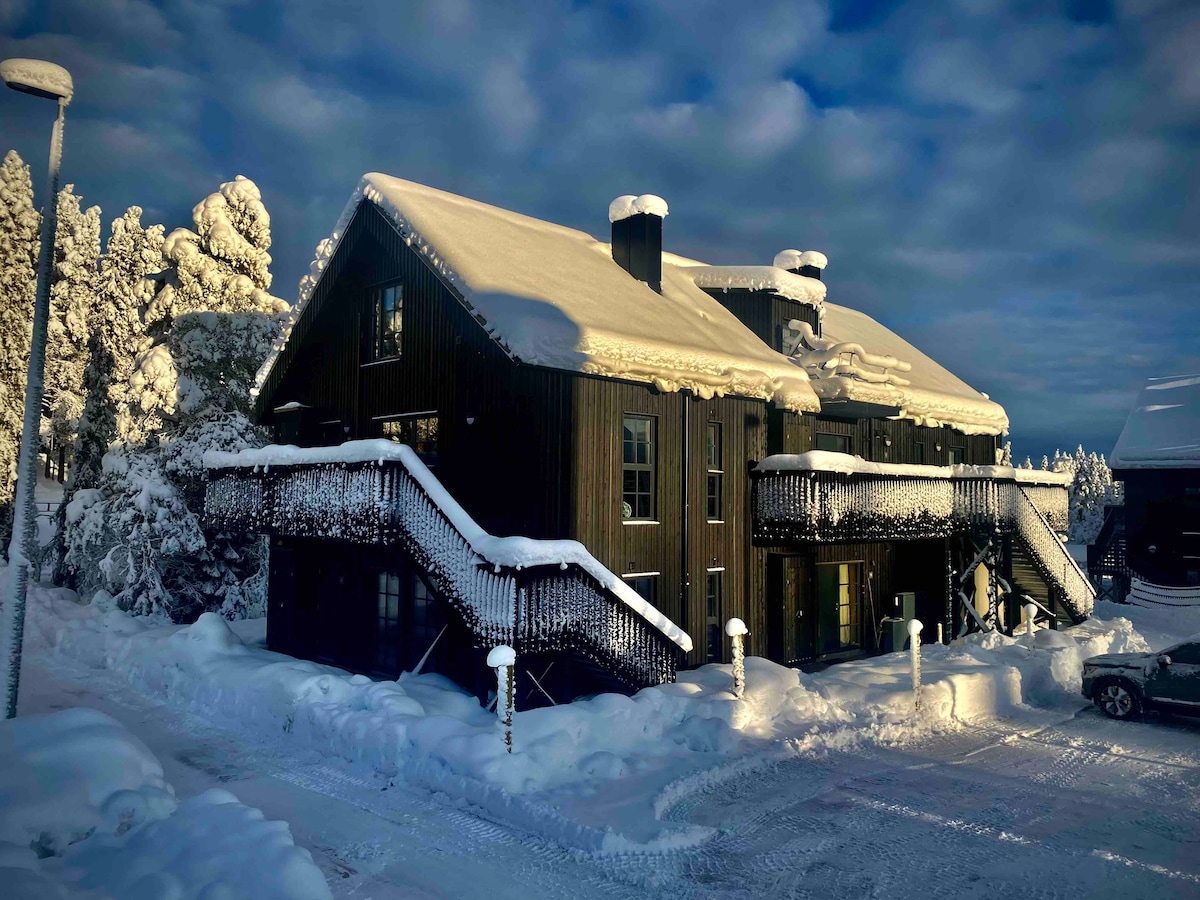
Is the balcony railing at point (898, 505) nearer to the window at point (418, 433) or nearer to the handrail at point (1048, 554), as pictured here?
the handrail at point (1048, 554)

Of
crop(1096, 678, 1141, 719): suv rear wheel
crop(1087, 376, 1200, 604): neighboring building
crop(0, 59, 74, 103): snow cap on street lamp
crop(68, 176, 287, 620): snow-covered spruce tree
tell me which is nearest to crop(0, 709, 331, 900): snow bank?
crop(0, 59, 74, 103): snow cap on street lamp

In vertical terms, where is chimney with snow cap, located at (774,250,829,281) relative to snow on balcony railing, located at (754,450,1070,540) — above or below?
above

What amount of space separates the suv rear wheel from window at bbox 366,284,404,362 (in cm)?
1600

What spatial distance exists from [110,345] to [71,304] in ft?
27.3

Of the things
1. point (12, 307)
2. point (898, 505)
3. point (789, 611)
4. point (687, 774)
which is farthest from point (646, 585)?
point (12, 307)

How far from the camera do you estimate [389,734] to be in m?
11.5

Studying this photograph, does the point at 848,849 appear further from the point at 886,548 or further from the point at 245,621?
the point at 245,621

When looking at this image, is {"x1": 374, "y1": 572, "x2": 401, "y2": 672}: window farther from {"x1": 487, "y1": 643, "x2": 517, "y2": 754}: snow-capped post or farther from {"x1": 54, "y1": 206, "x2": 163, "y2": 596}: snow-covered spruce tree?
{"x1": 54, "y1": 206, "x2": 163, "y2": 596}: snow-covered spruce tree

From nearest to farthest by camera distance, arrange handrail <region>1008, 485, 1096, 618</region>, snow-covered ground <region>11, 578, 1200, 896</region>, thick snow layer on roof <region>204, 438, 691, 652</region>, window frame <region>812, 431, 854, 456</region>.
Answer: snow-covered ground <region>11, 578, 1200, 896</region>
thick snow layer on roof <region>204, 438, 691, 652</region>
window frame <region>812, 431, 854, 456</region>
handrail <region>1008, 485, 1096, 618</region>

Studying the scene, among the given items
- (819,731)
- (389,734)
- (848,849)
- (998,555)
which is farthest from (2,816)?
(998,555)

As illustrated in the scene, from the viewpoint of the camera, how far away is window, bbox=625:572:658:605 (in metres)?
17.0

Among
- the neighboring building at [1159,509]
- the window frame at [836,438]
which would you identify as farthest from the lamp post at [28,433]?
the neighboring building at [1159,509]

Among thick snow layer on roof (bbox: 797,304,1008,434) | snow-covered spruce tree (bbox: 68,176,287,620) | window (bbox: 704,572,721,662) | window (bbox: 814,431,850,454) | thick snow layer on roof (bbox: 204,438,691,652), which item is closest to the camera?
thick snow layer on roof (bbox: 204,438,691,652)

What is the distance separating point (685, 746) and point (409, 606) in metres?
7.24
